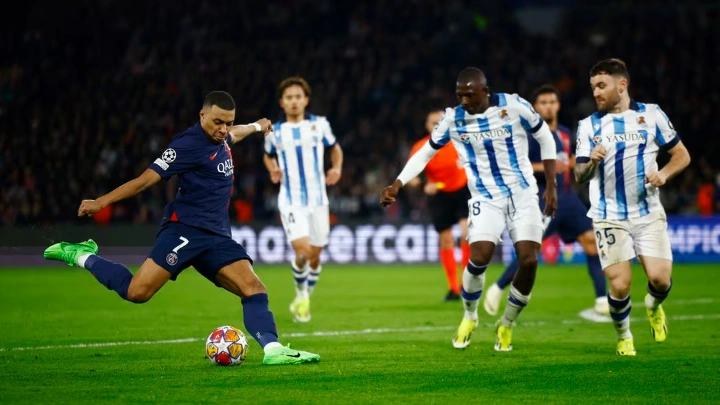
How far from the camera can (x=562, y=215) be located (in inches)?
504

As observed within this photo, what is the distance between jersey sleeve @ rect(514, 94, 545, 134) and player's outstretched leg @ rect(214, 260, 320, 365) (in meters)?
2.75

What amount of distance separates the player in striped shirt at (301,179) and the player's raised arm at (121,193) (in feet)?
15.7

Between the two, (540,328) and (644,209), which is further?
(540,328)

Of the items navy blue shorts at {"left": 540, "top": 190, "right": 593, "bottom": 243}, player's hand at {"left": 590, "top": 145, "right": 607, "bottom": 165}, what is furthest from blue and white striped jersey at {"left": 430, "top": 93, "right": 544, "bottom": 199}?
navy blue shorts at {"left": 540, "top": 190, "right": 593, "bottom": 243}

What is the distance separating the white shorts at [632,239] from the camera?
901 centimetres

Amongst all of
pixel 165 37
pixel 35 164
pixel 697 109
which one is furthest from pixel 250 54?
pixel 697 109

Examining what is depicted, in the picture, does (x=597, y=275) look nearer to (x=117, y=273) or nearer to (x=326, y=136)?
(x=326, y=136)

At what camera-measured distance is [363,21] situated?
31.2 meters

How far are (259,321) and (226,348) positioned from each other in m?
0.33

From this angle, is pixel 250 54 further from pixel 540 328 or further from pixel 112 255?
pixel 540 328

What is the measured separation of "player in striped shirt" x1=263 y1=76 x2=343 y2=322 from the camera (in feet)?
42.1

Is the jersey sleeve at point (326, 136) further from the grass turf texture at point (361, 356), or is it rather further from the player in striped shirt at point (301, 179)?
the grass turf texture at point (361, 356)

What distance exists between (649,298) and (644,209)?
0.89m

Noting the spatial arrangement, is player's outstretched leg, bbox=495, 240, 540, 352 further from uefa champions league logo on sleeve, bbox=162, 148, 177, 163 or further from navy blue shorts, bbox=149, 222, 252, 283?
uefa champions league logo on sleeve, bbox=162, 148, 177, 163
